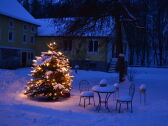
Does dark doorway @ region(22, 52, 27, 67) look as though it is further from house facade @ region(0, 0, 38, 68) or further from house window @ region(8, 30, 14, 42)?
house window @ region(8, 30, 14, 42)

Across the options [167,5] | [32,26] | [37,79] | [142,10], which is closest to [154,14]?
[142,10]

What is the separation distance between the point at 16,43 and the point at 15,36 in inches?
33.1

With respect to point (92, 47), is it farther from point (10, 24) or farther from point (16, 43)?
point (10, 24)

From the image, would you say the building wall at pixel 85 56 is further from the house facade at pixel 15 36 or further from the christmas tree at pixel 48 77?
the christmas tree at pixel 48 77

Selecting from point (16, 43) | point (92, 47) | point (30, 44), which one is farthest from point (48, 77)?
point (30, 44)

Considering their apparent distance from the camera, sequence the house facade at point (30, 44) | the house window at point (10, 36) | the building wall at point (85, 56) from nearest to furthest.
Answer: the house facade at point (30, 44) → the house window at point (10, 36) → the building wall at point (85, 56)

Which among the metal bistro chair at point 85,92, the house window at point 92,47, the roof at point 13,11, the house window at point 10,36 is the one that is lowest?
the metal bistro chair at point 85,92

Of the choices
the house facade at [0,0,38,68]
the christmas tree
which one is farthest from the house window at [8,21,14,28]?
the christmas tree

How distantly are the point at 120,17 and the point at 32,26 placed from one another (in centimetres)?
1810

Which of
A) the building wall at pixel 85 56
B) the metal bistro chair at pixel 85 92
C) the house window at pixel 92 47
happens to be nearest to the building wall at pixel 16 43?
the building wall at pixel 85 56

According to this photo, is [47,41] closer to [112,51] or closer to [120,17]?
[112,51]

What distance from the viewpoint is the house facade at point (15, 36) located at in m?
24.9

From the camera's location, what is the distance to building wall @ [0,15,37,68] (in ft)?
81.8

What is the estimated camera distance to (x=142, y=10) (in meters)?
14.1
